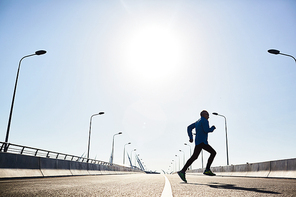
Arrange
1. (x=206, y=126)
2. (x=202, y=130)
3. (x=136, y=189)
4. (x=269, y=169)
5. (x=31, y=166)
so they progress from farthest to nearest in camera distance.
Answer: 1. (x=269, y=169)
2. (x=31, y=166)
3. (x=202, y=130)
4. (x=206, y=126)
5. (x=136, y=189)

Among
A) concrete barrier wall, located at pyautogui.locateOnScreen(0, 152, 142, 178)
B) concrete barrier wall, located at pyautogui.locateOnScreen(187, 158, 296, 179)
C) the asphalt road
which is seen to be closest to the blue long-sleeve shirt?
the asphalt road

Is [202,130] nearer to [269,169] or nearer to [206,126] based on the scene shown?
[206,126]

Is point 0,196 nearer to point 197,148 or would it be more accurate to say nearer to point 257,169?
point 197,148

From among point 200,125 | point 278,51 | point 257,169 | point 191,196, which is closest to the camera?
point 191,196

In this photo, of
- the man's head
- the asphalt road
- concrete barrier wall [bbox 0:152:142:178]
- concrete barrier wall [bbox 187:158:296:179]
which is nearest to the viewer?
the asphalt road

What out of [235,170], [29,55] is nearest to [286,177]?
[235,170]

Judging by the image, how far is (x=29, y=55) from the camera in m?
19.8

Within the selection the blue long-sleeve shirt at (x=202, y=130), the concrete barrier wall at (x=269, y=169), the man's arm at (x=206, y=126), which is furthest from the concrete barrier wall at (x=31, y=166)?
the concrete barrier wall at (x=269, y=169)

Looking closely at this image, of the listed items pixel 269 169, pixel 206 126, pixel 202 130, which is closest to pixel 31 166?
pixel 202 130

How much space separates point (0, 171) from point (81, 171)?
A: 9.72 metres

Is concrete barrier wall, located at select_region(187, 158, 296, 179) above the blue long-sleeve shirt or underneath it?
underneath

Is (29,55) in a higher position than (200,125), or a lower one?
higher

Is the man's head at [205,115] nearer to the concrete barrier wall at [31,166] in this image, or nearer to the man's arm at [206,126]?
the man's arm at [206,126]

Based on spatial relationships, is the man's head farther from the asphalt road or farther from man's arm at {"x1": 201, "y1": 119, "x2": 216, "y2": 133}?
the asphalt road
